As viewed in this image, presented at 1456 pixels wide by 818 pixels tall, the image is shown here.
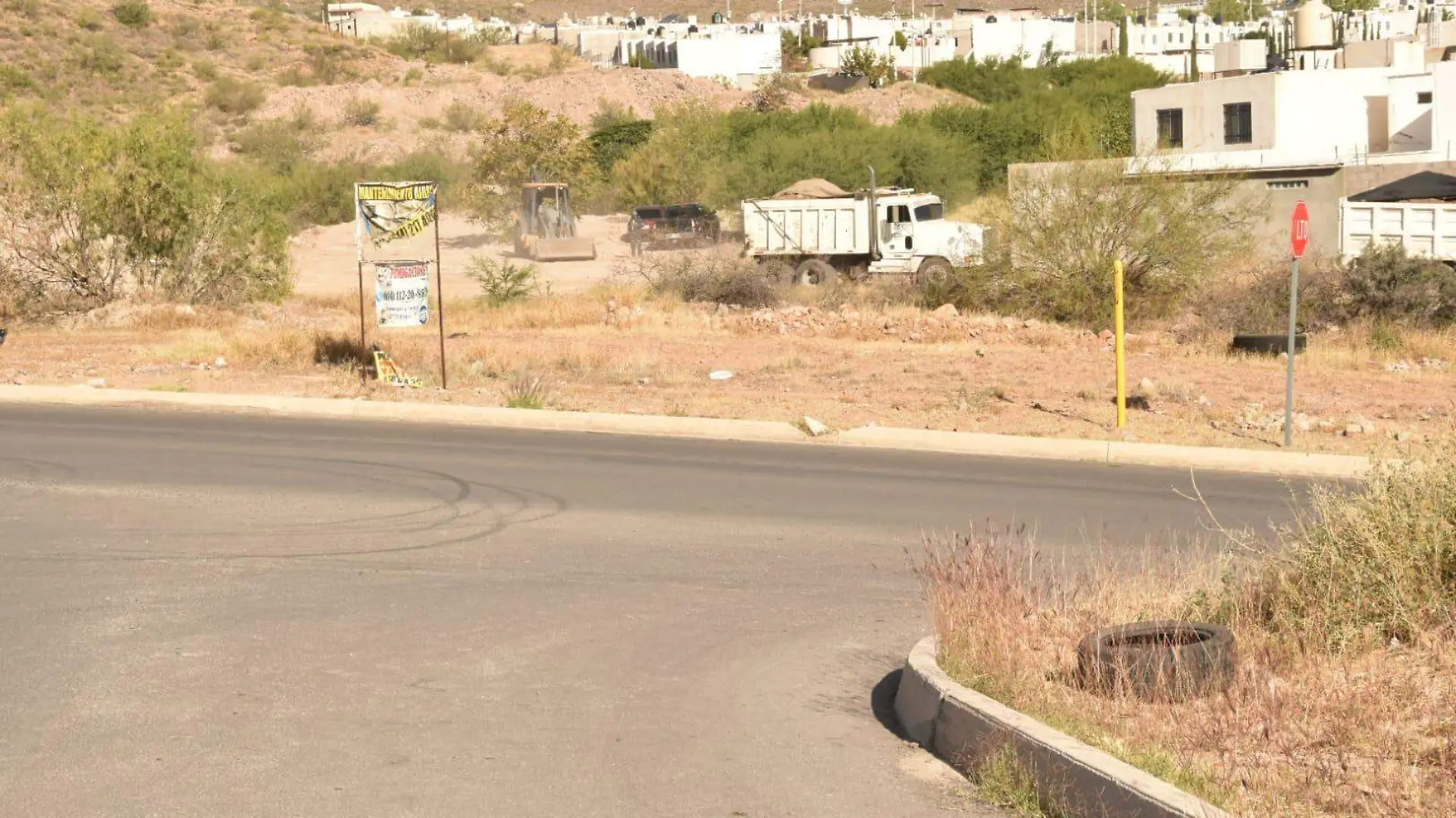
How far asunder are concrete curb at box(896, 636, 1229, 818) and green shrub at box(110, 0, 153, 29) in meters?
92.8

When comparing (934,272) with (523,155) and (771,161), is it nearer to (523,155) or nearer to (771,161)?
(771,161)

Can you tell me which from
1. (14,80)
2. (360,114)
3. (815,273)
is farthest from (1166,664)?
(360,114)

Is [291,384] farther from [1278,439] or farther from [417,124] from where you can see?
[417,124]

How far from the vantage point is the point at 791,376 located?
76.0 feet

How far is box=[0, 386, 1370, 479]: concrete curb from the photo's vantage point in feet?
50.8

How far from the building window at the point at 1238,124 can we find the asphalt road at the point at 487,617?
3642cm

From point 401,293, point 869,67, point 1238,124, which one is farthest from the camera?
point 869,67

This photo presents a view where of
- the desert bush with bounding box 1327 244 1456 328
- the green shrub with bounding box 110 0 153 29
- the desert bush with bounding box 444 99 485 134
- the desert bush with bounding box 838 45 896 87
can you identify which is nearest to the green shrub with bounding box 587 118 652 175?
the desert bush with bounding box 444 99 485 134

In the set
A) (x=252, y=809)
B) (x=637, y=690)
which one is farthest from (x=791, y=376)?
(x=252, y=809)

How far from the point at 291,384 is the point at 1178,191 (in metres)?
17.3

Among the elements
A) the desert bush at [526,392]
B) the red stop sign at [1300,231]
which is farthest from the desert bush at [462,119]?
the red stop sign at [1300,231]

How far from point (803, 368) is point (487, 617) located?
1523 cm

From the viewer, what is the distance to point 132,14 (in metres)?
91.0

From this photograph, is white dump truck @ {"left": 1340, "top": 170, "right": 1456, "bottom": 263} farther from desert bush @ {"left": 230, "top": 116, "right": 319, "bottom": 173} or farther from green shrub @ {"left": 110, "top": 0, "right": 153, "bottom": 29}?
green shrub @ {"left": 110, "top": 0, "right": 153, "bottom": 29}
